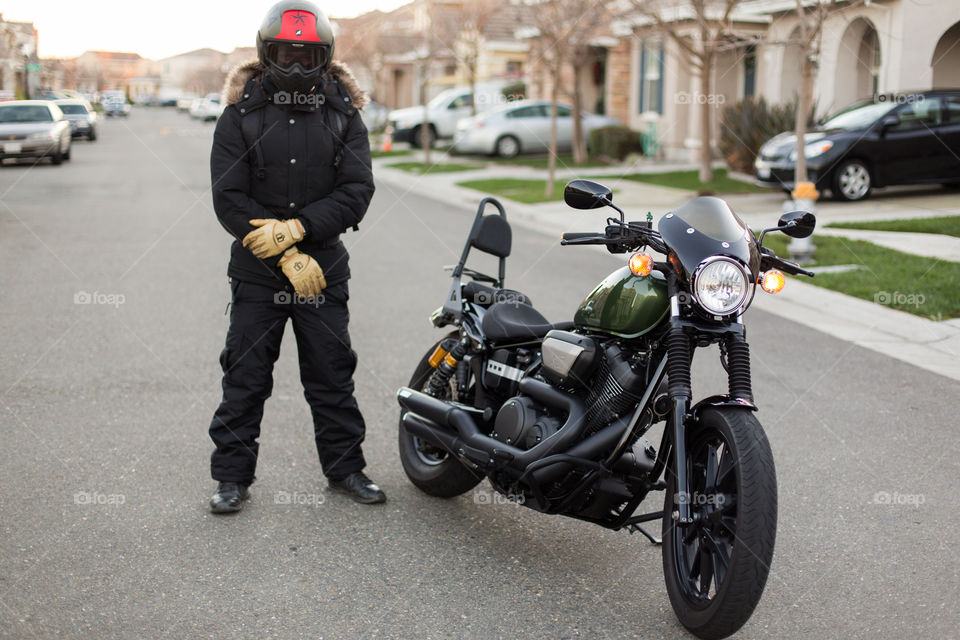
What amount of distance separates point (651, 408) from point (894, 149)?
13.8m

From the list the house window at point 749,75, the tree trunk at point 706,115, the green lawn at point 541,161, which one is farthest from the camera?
the green lawn at point 541,161

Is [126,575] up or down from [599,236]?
down

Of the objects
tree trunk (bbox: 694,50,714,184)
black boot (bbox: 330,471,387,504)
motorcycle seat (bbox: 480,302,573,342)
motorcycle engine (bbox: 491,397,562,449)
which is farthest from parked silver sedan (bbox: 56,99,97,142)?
motorcycle engine (bbox: 491,397,562,449)

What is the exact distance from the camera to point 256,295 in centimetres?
439

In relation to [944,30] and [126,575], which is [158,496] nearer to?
[126,575]

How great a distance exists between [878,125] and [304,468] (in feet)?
44.1

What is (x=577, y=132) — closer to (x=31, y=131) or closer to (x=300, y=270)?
(x=31, y=131)

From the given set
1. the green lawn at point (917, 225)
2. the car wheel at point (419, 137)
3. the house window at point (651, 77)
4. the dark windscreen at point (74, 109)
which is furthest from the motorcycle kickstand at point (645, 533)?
the dark windscreen at point (74, 109)

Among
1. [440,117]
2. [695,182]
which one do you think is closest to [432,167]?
[440,117]

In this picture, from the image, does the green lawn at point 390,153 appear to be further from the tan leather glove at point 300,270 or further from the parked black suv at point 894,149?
the tan leather glove at point 300,270

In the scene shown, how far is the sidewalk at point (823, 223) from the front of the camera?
7.70 meters

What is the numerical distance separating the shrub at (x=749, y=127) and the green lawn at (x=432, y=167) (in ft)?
24.1

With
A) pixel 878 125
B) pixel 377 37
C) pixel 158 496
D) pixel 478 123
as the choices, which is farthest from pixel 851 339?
pixel 377 37

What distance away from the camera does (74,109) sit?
125 feet
